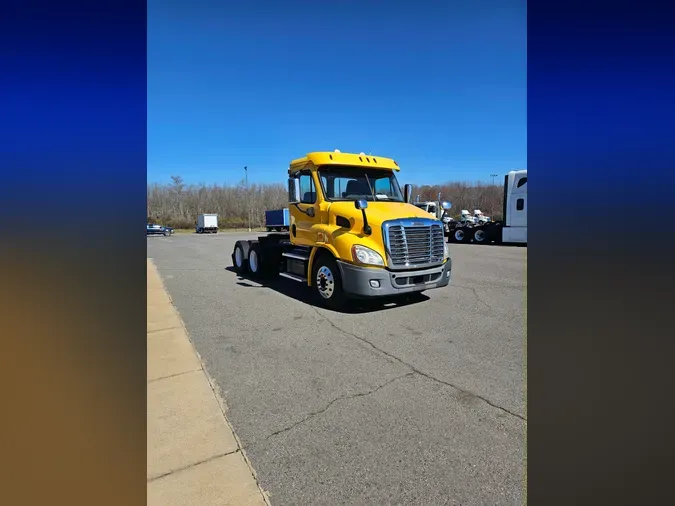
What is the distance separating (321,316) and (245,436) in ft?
9.17

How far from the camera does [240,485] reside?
1.73 m

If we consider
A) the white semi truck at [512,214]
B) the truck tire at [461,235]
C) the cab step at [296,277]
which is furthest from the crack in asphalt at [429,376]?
the truck tire at [461,235]

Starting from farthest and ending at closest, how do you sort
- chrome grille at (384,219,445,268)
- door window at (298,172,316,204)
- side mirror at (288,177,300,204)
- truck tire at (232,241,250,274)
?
truck tire at (232,241,250,274) < side mirror at (288,177,300,204) < door window at (298,172,316,204) < chrome grille at (384,219,445,268)

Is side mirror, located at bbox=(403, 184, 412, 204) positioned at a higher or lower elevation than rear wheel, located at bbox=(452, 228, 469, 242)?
higher

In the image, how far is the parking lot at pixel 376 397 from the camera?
1759 mm

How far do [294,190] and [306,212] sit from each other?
0.51 meters

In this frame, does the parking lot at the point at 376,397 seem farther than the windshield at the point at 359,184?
No

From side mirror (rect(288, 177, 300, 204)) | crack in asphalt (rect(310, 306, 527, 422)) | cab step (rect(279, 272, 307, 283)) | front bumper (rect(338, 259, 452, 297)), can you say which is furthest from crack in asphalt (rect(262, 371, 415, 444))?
side mirror (rect(288, 177, 300, 204))

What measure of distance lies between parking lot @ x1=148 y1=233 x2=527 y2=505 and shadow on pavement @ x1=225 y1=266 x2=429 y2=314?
11 cm

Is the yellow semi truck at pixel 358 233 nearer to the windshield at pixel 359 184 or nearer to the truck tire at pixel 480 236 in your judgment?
A: the windshield at pixel 359 184

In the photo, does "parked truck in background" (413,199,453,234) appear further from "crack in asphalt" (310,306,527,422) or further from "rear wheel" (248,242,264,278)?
"rear wheel" (248,242,264,278)

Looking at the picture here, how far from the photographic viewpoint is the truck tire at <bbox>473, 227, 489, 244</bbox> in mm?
19125

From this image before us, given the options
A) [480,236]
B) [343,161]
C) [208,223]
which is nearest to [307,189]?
[343,161]
